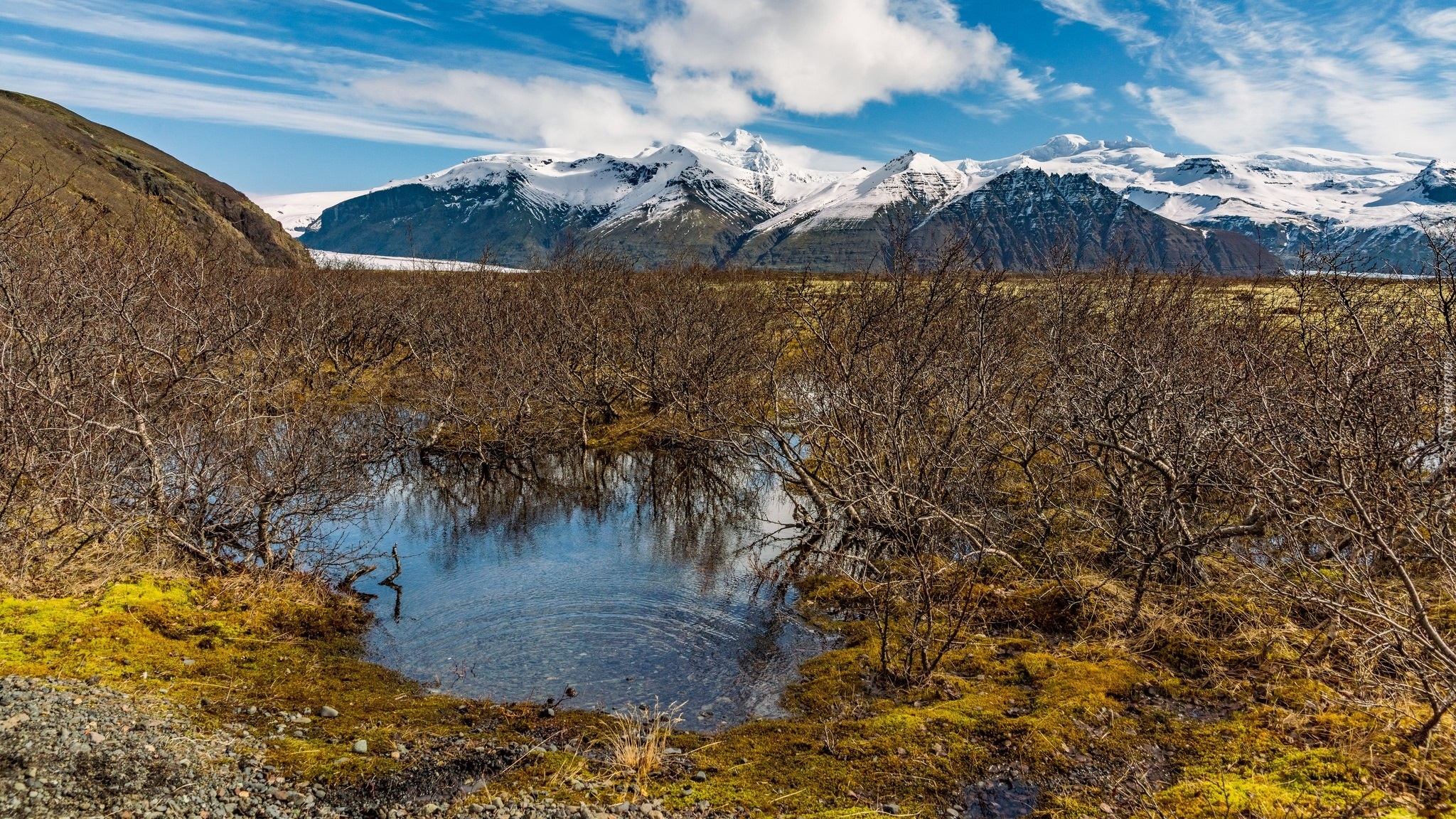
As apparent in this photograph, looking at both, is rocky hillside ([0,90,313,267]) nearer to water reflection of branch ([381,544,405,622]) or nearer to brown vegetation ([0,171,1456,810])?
brown vegetation ([0,171,1456,810])

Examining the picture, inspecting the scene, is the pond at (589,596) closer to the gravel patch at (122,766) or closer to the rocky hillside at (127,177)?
the gravel patch at (122,766)

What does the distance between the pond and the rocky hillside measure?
47.1 m

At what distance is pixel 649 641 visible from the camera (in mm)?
11617

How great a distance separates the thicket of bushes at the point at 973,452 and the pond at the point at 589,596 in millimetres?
1527

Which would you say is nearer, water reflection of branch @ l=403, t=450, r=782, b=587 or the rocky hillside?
water reflection of branch @ l=403, t=450, r=782, b=587

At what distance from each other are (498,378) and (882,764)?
19.9 m

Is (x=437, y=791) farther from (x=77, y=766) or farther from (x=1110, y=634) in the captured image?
(x=1110, y=634)

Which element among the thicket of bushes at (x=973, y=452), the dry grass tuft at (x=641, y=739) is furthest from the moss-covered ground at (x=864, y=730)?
the thicket of bushes at (x=973, y=452)

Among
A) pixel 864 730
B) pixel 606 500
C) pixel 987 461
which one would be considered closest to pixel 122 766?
pixel 864 730

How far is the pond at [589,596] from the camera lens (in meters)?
10.3

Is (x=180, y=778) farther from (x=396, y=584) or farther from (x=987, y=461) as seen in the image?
(x=987, y=461)

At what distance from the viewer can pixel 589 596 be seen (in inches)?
525

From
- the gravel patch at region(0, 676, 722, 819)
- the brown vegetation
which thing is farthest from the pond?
the gravel patch at region(0, 676, 722, 819)

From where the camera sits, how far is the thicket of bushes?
8.07 m
